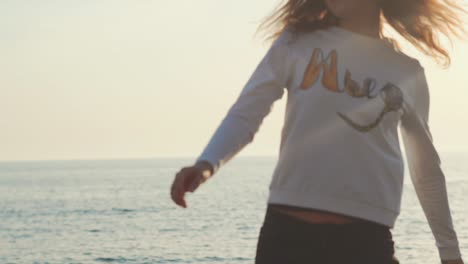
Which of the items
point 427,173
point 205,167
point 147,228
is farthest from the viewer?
point 147,228

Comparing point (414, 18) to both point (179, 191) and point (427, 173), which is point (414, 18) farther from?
point (179, 191)

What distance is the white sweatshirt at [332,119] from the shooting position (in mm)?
3334

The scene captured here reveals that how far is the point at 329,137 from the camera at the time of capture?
3324mm

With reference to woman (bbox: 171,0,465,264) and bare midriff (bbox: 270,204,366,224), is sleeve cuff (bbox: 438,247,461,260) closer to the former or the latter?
woman (bbox: 171,0,465,264)

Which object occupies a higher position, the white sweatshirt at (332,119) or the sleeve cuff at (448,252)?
the white sweatshirt at (332,119)

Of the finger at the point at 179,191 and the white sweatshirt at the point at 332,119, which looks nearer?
the finger at the point at 179,191

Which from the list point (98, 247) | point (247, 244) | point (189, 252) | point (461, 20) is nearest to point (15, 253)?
point (98, 247)

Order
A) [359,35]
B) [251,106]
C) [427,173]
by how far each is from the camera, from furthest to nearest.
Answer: [427,173], [359,35], [251,106]

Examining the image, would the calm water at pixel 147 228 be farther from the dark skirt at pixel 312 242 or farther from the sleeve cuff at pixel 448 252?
the dark skirt at pixel 312 242

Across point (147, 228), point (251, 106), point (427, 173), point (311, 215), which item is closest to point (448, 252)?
point (427, 173)

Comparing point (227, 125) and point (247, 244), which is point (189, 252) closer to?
point (247, 244)

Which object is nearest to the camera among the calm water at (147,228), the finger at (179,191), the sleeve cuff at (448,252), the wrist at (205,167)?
the finger at (179,191)

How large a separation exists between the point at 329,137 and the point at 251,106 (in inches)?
12.2

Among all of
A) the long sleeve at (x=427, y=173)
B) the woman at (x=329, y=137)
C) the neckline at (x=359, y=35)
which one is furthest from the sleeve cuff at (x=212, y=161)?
the long sleeve at (x=427, y=173)
